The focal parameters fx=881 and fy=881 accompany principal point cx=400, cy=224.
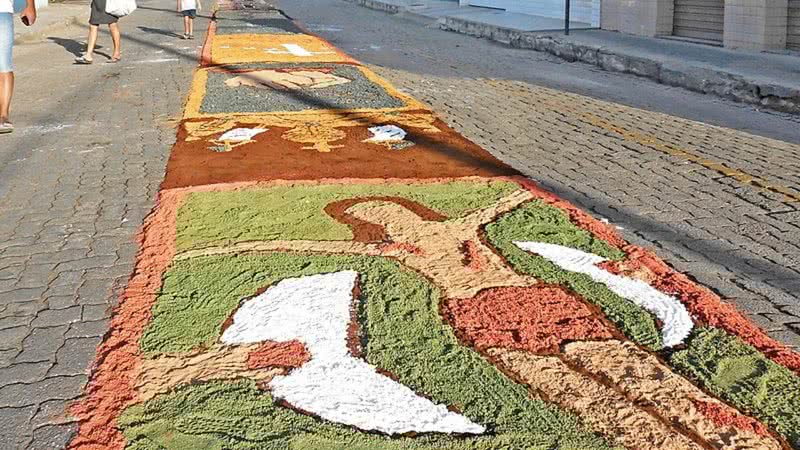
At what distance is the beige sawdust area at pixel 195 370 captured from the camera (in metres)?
3.22

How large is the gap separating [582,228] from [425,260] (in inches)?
42.2

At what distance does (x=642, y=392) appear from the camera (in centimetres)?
312

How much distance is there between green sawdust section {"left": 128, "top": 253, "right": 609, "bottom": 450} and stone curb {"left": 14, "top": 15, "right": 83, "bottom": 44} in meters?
15.4

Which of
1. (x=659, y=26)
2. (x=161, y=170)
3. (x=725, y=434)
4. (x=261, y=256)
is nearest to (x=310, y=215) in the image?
(x=261, y=256)

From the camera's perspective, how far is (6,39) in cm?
792

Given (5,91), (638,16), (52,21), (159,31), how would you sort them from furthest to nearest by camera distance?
(52,21) → (159,31) → (638,16) → (5,91)

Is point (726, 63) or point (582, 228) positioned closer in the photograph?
point (582, 228)

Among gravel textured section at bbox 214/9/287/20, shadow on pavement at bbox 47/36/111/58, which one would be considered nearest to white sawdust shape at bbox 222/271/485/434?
shadow on pavement at bbox 47/36/111/58

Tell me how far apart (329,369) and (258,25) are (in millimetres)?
17937

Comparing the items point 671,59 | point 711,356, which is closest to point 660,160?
point 711,356

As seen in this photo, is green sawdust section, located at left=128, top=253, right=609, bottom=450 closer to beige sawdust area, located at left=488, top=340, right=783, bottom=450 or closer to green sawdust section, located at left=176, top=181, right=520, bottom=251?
beige sawdust area, located at left=488, top=340, right=783, bottom=450

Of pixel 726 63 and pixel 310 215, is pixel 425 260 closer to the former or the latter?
pixel 310 215

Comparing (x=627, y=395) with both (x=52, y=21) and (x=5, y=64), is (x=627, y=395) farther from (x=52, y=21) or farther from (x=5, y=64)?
(x=52, y=21)

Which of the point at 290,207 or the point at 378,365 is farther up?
the point at 290,207
